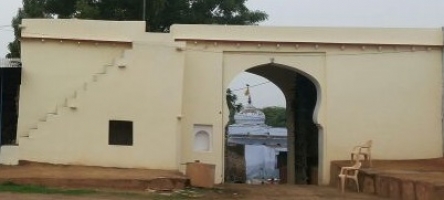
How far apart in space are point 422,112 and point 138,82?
845 cm

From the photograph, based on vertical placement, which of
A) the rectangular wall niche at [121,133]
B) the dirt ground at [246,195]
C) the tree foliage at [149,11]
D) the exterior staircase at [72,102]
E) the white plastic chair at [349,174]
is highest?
the tree foliage at [149,11]

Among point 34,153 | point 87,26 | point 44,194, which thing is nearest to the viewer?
point 44,194

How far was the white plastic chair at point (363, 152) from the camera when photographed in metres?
17.6

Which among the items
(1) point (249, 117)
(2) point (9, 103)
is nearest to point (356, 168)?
(2) point (9, 103)

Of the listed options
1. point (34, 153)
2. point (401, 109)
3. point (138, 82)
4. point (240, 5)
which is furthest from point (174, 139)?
point (240, 5)

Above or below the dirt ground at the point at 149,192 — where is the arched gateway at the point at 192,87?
above

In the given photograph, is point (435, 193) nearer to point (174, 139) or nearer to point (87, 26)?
point (174, 139)

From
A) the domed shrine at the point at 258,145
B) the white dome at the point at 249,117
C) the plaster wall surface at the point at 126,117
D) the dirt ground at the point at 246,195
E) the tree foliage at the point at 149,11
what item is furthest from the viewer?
the white dome at the point at 249,117

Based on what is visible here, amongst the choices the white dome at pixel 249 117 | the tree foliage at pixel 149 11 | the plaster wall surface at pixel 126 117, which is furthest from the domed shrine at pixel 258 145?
the plaster wall surface at pixel 126 117

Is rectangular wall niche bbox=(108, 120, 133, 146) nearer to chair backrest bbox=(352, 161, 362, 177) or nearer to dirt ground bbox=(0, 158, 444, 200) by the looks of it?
dirt ground bbox=(0, 158, 444, 200)

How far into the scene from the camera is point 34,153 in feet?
57.2

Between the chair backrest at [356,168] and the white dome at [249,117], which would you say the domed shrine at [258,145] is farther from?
the chair backrest at [356,168]

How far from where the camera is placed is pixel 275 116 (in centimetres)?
7500

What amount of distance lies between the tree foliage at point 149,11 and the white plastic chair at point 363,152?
1121 cm
